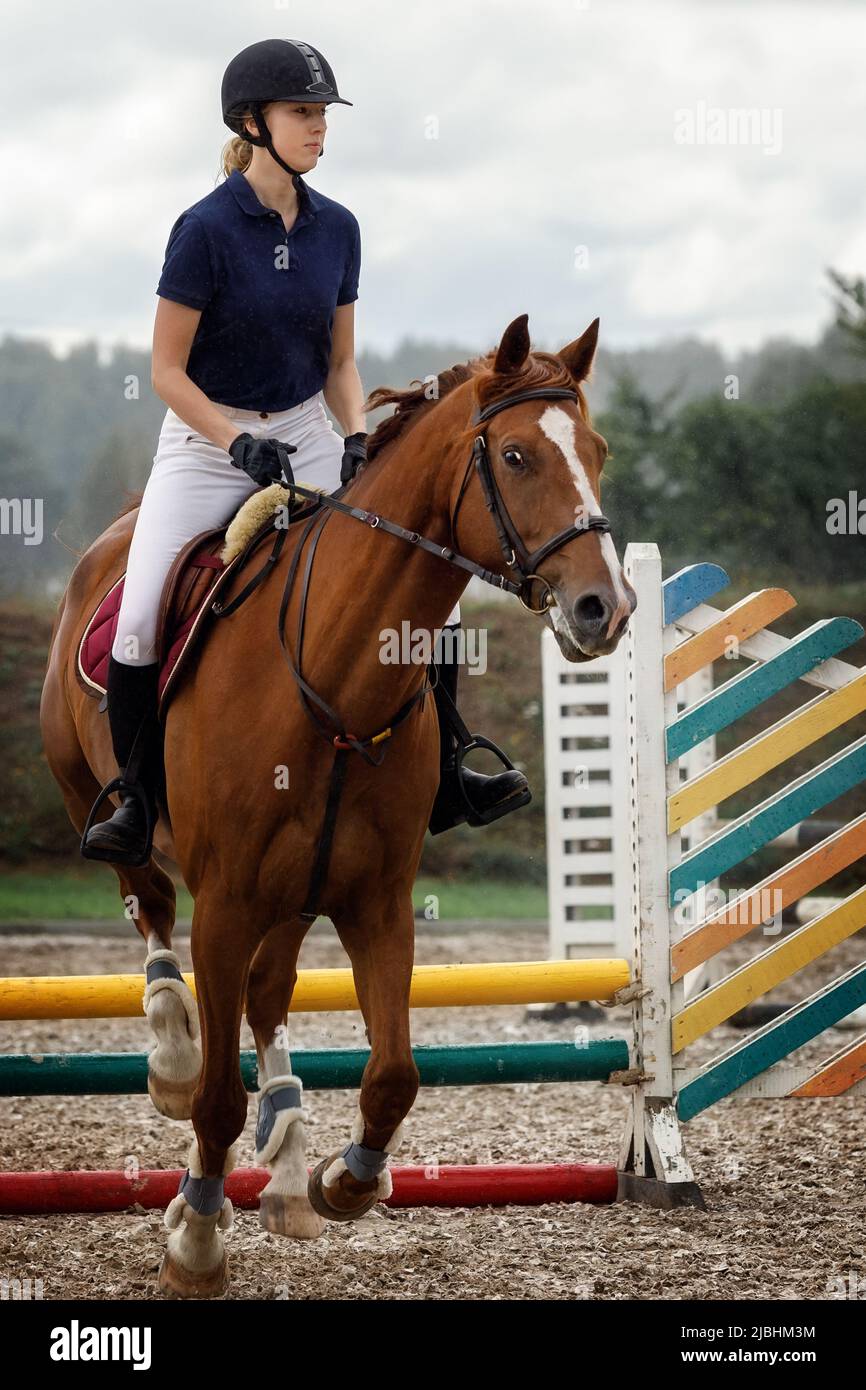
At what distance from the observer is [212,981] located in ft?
13.2

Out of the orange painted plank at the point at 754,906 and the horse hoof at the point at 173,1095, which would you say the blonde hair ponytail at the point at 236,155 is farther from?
the orange painted plank at the point at 754,906

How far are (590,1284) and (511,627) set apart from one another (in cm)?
1558

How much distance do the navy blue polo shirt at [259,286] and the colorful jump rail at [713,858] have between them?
4.89ft

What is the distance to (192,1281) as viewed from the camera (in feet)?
13.9

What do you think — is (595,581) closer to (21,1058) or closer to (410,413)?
(410,413)

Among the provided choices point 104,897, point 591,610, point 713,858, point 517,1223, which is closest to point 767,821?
point 713,858

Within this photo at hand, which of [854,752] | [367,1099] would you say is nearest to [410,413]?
[367,1099]

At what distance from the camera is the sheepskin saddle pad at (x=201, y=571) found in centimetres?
416

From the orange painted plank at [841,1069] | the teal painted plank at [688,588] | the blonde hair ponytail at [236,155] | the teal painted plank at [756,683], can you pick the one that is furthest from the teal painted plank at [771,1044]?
the blonde hair ponytail at [236,155]

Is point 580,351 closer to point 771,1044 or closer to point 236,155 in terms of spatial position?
point 236,155

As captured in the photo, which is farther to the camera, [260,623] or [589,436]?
[260,623]

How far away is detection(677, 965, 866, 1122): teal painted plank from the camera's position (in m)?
5.27

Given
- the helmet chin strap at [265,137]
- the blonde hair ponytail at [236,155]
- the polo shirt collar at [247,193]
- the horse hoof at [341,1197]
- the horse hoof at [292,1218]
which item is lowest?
the horse hoof at [292,1218]

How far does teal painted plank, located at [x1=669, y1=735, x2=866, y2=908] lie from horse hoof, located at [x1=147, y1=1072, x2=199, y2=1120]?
1.80 meters
